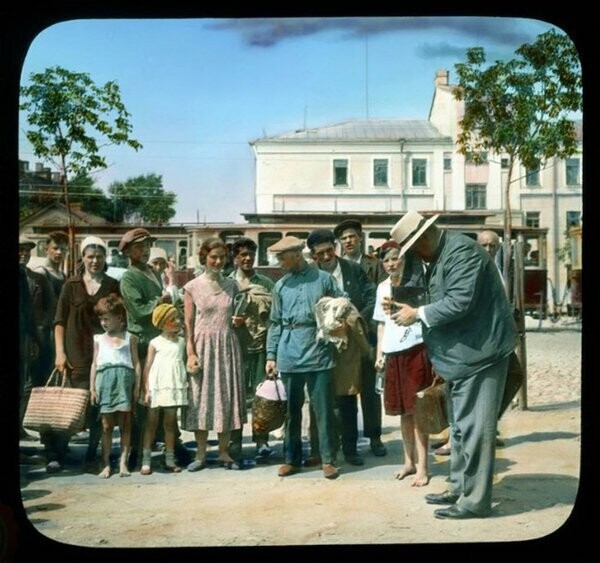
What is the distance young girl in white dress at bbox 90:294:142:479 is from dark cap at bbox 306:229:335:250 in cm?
84

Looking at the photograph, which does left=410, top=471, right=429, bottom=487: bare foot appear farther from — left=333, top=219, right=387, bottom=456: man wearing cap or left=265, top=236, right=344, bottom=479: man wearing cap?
left=265, top=236, right=344, bottom=479: man wearing cap

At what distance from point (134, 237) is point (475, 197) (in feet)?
4.84

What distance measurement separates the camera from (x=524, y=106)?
4516 mm

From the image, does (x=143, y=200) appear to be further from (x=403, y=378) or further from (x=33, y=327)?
(x=403, y=378)

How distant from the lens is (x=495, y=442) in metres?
4.53

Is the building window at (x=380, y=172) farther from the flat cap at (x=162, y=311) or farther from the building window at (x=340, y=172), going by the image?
the flat cap at (x=162, y=311)

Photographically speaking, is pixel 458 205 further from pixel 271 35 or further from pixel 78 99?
pixel 78 99

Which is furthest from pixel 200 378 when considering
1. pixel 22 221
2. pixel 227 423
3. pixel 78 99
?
pixel 78 99

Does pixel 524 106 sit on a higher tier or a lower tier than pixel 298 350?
higher

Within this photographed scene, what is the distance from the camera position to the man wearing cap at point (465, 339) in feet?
14.6

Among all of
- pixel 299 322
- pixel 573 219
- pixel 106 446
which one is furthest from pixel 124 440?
pixel 573 219

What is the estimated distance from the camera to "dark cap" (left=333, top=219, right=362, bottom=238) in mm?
4438

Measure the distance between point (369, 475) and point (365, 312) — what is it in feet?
2.28

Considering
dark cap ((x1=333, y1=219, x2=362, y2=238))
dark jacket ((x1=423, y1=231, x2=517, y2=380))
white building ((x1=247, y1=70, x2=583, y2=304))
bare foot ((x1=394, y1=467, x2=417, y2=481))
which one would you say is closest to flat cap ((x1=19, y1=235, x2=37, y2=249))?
white building ((x1=247, y1=70, x2=583, y2=304))
